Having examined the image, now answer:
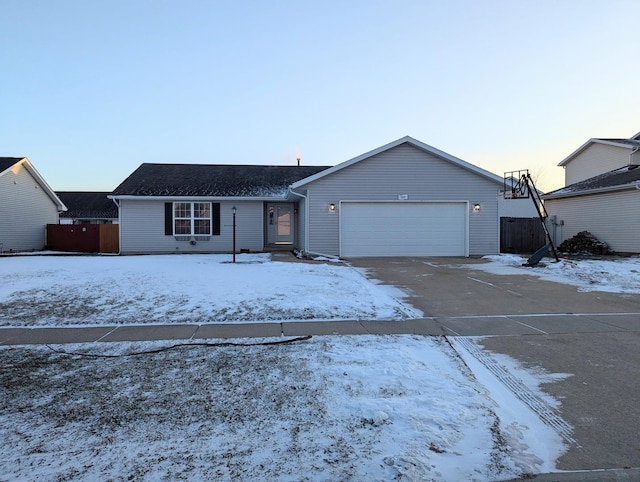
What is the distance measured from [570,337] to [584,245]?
1591cm

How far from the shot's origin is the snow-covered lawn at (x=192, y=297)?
6.27m

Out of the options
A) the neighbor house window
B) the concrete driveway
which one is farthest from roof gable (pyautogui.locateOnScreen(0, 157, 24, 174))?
the concrete driveway

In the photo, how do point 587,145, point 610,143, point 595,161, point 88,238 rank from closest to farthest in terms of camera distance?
point 88,238, point 610,143, point 595,161, point 587,145

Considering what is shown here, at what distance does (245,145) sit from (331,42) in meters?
12.9

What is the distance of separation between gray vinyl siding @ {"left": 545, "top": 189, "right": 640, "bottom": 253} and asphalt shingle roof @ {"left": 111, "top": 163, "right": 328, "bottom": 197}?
13767 millimetres

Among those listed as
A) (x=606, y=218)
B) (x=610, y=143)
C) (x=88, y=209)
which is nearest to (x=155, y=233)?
(x=606, y=218)

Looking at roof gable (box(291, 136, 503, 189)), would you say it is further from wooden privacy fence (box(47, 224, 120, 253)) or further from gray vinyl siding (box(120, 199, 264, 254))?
wooden privacy fence (box(47, 224, 120, 253))

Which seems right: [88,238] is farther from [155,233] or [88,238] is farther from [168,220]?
[168,220]

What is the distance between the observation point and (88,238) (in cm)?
2142

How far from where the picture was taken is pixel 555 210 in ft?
71.7

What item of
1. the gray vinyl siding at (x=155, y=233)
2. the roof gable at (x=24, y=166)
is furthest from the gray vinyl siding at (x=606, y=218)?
the roof gable at (x=24, y=166)

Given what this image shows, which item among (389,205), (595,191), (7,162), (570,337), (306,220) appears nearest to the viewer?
(570,337)

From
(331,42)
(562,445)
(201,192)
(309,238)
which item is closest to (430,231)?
(309,238)

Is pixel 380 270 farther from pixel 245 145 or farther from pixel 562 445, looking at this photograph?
pixel 245 145
